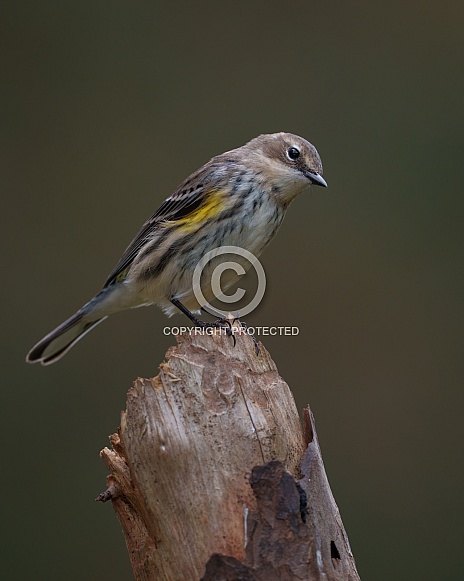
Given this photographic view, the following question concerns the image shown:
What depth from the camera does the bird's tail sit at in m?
4.32

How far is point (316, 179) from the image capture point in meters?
3.96

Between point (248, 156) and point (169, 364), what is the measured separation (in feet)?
6.04

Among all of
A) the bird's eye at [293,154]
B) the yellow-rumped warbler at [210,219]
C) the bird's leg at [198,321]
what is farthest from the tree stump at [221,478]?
the bird's eye at [293,154]

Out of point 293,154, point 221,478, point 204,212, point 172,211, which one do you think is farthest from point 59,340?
point 221,478

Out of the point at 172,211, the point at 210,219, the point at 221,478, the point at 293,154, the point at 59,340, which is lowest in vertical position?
the point at 221,478

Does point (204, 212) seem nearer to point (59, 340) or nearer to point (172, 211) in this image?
point (172, 211)

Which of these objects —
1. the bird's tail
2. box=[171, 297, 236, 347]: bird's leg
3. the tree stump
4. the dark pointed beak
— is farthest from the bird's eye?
the tree stump

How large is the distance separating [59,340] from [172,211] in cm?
95

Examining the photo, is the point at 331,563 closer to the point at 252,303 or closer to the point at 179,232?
the point at 252,303

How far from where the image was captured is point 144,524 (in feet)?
8.28

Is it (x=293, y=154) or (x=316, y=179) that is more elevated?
(x=293, y=154)

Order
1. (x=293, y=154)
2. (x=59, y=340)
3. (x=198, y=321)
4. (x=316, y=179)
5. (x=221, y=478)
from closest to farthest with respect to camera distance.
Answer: (x=221, y=478) → (x=198, y=321) → (x=316, y=179) → (x=293, y=154) → (x=59, y=340)

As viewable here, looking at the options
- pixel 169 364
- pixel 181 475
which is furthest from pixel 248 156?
pixel 181 475

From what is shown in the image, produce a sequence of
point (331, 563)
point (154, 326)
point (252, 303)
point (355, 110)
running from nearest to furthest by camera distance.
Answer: point (331, 563) → point (252, 303) → point (154, 326) → point (355, 110)
